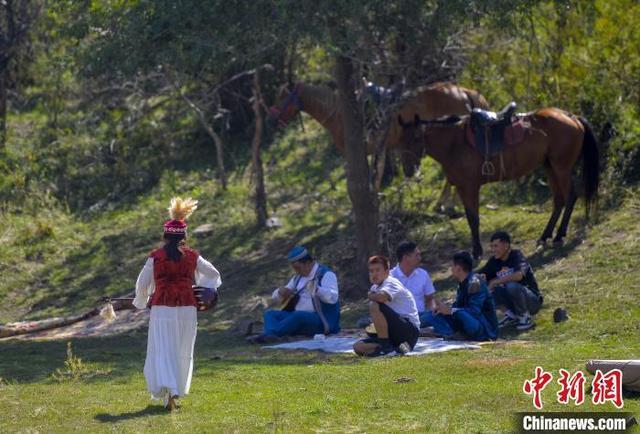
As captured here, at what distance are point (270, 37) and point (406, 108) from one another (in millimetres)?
4536

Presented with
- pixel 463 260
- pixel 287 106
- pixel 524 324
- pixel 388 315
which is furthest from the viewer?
pixel 287 106

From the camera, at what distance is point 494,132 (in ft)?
56.1

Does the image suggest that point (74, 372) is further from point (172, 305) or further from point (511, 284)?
point (511, 284)

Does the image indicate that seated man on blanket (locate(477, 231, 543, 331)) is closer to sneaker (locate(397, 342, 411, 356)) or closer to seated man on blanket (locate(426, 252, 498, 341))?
seated man on blanket (locate(426, 252, 498, 341))

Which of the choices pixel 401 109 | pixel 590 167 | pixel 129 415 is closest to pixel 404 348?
pixel 129 415

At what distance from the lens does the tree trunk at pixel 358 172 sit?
→ 16406 millimetres

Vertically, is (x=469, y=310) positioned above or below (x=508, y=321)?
above

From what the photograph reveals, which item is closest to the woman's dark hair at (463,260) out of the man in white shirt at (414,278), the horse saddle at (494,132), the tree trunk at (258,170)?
the man in white shirt at (414,278)

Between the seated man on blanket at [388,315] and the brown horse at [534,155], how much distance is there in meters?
5.35

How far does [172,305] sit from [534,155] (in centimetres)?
909

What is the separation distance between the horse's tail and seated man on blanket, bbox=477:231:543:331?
155 inches

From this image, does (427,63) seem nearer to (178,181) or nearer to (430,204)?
(430,204)

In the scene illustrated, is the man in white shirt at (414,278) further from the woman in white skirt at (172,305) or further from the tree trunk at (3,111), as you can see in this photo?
the tree trunk at (3,111)

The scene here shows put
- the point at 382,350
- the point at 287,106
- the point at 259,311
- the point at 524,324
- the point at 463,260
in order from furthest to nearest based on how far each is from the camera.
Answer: the point at 287,106 → the point at 259,311 → the point at 524,324 → the point at 463,260 → the point at 382,350
